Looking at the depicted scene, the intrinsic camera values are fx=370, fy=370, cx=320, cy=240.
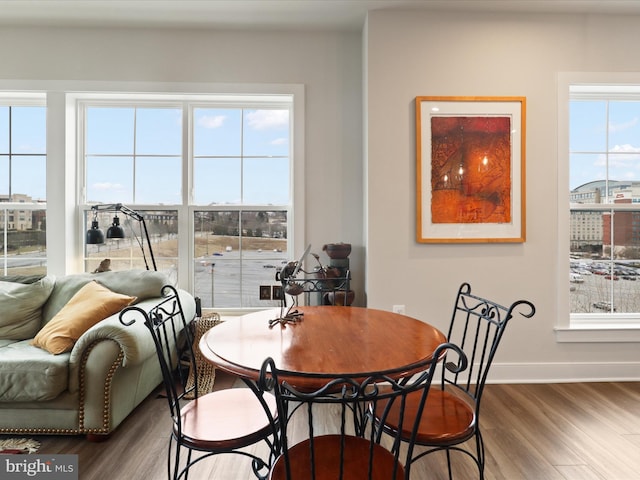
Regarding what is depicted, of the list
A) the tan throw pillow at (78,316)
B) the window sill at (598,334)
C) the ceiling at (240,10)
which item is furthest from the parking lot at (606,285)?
the tan throw pillow at (78,316)

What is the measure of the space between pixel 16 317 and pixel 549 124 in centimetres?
407

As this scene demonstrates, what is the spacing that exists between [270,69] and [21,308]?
255cm

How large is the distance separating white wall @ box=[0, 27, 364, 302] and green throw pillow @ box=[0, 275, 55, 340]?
792mm

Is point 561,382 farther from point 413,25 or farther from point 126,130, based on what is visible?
point 126,130

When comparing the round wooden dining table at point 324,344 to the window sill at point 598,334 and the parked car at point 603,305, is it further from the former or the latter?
the parked car at point 603,305

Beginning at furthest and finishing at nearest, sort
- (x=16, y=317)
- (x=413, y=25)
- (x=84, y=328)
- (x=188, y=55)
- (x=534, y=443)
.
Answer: (x=188, y=55), (x=413, y=25), (x=16, y=317), (x=84, y=328), (x=534, y=443)

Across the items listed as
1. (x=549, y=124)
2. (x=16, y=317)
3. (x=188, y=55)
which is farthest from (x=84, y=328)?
(x=549, y=124)

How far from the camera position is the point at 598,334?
2.88 metres

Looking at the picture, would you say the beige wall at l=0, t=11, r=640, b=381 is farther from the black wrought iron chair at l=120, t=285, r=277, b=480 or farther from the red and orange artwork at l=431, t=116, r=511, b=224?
the black wrought iron chair at l=120, t=285, r=277, b=480

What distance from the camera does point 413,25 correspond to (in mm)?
2812

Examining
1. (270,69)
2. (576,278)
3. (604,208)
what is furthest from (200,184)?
(604,208)

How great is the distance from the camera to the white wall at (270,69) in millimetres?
3055

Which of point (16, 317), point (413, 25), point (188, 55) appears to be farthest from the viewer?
point (188, 55)

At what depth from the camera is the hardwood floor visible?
1.80 metres
